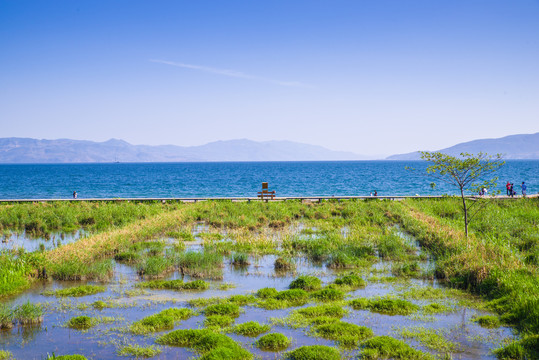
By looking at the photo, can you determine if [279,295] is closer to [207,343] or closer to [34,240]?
[207,343]

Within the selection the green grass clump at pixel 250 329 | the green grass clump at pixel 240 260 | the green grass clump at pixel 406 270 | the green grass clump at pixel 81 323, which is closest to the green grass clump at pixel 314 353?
the green grass clump at pixel 250 329

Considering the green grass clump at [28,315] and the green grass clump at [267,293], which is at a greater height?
the green grass clump at [28,315]

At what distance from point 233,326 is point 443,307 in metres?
6.23

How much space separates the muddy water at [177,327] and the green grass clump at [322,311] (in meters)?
0.31

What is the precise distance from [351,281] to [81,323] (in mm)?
8808

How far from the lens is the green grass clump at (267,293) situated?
14256mm

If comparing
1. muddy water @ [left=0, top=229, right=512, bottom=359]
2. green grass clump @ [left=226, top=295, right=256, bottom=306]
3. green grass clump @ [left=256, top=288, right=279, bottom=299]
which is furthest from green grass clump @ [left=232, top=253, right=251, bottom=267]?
green grass clump @ [left=226, top=295, right=256, bottom=306]

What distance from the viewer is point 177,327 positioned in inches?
460

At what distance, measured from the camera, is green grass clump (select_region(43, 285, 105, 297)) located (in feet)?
47.5

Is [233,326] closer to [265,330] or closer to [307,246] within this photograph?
[265,330]

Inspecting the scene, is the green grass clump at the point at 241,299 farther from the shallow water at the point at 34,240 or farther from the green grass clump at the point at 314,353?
the shallow water at the point at 34,240

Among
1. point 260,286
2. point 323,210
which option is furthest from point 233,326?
point 323,210

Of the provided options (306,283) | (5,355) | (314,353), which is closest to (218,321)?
(314,353)

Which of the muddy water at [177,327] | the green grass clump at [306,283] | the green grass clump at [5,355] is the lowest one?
the muddy water at [177,327]
